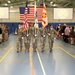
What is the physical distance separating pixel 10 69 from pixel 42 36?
5.82 meters

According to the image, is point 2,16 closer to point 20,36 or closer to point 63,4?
point 63,4

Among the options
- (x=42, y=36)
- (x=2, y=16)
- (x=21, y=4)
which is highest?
(x=21, y=4)

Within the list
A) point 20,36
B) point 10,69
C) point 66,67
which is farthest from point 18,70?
point 20,36

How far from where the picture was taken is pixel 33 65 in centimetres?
1045

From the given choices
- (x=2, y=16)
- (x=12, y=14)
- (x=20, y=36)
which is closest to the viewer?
(x=20, y=36)

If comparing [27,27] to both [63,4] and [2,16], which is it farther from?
[63,4]

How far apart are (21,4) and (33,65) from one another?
28.6 meters

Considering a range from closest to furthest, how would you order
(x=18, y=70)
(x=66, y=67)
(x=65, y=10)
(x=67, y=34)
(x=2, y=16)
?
(x=18, y=70)
(x=66, y=67)
(x=67, y=34)
(x=65, y=10)
(x=2, y=16)

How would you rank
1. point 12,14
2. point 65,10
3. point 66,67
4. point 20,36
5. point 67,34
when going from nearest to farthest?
point 66,67 → point 20,36 → point 67,34 → point 65,10 → point 12,14

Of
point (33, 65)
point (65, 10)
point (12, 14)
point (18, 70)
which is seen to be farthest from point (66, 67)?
point (12, 14)

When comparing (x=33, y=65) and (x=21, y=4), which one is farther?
(x=21, y=4)

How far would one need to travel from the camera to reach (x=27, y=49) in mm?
15102

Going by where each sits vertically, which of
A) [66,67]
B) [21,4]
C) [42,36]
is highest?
[21,4]

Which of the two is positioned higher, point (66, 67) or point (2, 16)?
point (2, 16)
